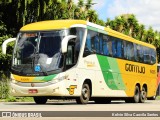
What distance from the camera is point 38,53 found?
21.1 meters

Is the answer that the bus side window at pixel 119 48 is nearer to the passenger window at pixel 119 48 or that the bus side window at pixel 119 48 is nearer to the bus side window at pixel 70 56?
the passenger window at pixel 119 48

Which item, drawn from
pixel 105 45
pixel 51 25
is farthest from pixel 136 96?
pixel 51 25

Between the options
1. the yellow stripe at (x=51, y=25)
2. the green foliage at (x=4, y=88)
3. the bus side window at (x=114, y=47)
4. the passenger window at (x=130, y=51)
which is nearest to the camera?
the yellow stripe at (x=51, y=25)

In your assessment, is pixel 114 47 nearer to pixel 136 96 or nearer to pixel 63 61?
pixel 136 96

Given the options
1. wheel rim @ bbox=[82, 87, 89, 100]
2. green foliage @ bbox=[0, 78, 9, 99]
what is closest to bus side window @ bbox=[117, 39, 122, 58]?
wheel rim @ bbox=[82, 87, 89, 100]

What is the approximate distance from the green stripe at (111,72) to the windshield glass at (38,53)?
2945mm

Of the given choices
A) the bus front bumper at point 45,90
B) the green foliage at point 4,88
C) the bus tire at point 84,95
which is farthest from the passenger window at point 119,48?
the green foliage at point 4,88

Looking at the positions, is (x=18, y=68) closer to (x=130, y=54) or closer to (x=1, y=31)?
(x=130, y=54)

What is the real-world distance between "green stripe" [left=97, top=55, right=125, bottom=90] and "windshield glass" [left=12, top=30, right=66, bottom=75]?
2.94 meters

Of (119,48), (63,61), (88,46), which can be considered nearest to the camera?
(63,61)

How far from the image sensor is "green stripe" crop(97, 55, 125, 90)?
2400cm

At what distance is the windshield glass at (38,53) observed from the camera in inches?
821

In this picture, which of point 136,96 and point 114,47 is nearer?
point 114,47

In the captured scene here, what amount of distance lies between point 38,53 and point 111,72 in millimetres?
5258
